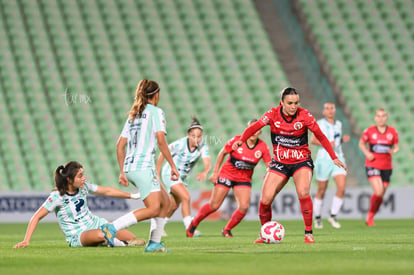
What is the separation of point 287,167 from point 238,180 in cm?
239

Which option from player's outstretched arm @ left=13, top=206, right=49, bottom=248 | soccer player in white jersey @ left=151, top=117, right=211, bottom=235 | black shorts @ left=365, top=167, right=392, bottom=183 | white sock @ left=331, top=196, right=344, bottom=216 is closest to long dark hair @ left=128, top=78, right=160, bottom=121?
player's outstretched arm @ left=13, top=206, right=49, bottom=248

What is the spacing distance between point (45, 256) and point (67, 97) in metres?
13.8

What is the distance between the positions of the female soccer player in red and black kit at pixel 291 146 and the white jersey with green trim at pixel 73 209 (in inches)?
78.4

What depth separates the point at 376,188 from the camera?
51.4ft

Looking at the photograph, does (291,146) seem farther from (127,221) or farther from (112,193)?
(127,221)

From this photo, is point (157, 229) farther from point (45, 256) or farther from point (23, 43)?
point (23, 43)

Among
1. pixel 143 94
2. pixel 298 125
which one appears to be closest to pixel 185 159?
pixel 298 125

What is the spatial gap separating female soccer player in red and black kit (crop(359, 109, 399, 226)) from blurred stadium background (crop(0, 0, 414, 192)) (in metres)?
4.02

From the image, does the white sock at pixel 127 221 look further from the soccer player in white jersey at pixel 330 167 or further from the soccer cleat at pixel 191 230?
the soccer player in white jersey at pixel 330 167

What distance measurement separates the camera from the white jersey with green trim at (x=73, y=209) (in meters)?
9.69

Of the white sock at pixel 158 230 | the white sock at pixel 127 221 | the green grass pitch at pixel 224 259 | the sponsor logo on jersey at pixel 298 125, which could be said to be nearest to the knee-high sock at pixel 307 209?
the green grass pitch at pixel 224 259

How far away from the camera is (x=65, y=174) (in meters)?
9.51

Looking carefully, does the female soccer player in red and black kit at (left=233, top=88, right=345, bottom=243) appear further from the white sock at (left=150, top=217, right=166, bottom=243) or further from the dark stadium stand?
the dark stadium stand

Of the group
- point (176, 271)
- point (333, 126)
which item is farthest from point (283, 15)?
point (176, 271)
